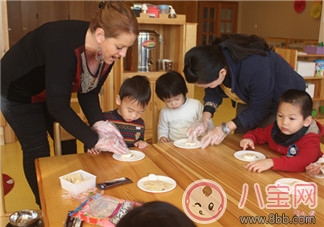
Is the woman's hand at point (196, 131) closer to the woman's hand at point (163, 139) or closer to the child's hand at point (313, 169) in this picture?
the woman's hand at point (163, 139)

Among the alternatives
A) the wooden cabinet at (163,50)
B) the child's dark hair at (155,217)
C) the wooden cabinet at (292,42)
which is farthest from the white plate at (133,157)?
the wooden cabinet at (292,42)

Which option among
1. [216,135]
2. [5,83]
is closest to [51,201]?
[5,83]

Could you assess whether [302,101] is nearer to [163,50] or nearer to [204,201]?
[204,201]

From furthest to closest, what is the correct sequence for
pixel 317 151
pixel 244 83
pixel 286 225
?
pixel 244 83, pixel 317 151, pixel 286 225

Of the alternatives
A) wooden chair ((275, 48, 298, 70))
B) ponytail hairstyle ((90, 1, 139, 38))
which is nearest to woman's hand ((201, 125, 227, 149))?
ponytail hairstyle ((90, 1, 139, 38))

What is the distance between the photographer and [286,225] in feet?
3.42

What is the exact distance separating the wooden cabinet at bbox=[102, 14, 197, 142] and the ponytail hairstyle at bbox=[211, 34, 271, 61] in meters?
1.95

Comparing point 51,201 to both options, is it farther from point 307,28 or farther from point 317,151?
point 307,28

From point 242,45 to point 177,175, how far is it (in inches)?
30.9

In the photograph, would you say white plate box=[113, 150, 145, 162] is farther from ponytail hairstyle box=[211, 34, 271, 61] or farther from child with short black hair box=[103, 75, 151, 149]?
ponytail hairstyle box=[211, 34, 271, 61]

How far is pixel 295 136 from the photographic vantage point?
1.57 metres

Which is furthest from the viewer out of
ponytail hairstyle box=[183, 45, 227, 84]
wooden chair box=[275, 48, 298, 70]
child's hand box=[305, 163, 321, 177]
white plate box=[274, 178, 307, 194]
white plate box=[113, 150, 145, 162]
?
wooden chair box=[275, 48, 298, 70]

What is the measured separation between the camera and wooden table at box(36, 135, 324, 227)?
1113 millimetres

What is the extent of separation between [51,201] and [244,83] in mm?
1093
